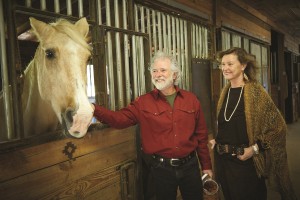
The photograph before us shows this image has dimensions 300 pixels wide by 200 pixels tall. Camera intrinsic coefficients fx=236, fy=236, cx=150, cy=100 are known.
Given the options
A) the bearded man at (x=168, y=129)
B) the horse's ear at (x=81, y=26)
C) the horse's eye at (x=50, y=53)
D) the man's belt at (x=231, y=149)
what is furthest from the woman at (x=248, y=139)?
the horse's eye at (x=50, y=53)

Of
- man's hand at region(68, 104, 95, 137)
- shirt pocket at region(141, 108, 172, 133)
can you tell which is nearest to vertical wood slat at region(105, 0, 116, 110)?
shirt pocket at region(141, 108, 172, 133)

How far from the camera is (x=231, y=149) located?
7.52 feet

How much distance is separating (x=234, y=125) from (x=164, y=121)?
2.48 feet

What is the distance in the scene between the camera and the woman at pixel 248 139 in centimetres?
226

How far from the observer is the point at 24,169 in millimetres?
1704

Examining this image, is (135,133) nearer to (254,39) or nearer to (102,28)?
(102,28)

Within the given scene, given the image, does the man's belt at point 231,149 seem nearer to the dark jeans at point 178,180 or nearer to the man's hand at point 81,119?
the dark jeans at point 178,180

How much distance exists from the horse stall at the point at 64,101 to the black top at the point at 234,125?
983mm

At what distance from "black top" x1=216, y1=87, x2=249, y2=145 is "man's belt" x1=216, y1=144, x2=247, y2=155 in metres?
0.05

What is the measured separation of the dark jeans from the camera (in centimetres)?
211

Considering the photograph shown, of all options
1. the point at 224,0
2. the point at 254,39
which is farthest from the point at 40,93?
the point at 254,39

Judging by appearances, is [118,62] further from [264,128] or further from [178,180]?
[264,128]

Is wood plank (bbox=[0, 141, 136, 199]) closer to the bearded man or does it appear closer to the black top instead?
the bearded man

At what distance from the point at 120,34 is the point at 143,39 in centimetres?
33
